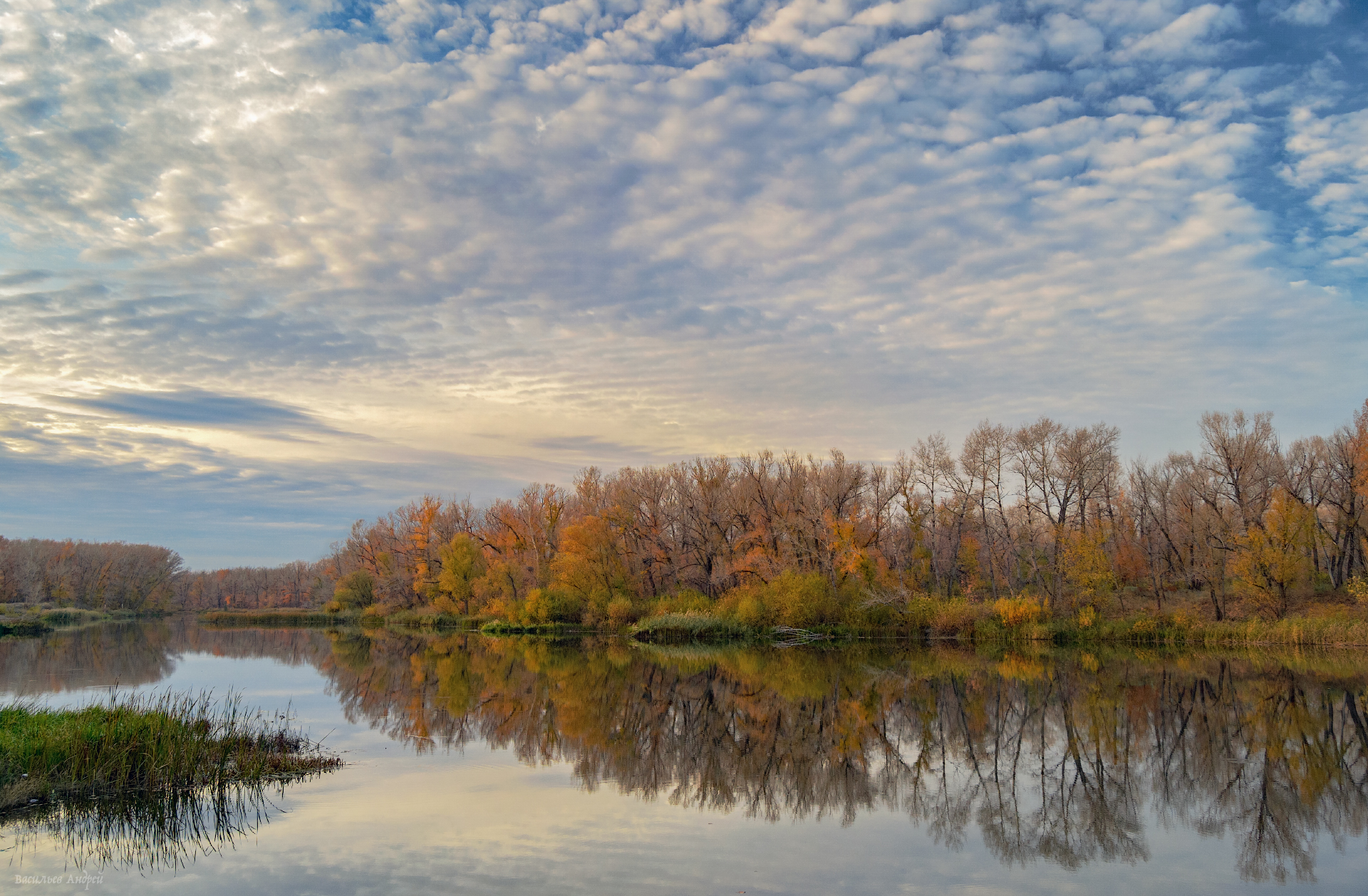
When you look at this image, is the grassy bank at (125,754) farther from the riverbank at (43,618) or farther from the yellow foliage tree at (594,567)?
the riverbank at (43,618)

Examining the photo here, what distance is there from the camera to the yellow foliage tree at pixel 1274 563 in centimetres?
3831

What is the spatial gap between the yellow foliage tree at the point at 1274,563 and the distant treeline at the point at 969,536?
81 millimetres

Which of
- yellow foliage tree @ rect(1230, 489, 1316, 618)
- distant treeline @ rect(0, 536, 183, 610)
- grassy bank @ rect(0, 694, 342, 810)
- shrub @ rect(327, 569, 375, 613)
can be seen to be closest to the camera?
grassy bank @ rect(0, 694, 342, 810)

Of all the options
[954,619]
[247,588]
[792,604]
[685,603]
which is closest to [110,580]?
[247,588]

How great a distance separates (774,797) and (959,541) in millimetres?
44163

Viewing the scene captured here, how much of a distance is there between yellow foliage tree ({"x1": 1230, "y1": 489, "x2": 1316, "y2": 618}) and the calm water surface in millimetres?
15190

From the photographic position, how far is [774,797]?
11898 millimetres

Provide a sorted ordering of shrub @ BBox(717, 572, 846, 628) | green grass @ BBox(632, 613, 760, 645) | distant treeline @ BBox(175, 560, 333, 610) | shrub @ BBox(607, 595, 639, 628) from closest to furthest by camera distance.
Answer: shrub @ BBox(717, 572, 846, 628) → green grass @ BBox(632, 613, 760, 645) → shrub @ BBox(607, 595, 639, 628) → distant treeline @ BBox(175, 560, 333, 610)

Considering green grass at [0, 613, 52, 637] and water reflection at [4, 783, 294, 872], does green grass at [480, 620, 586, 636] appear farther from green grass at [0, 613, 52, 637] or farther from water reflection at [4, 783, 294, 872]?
water reflection at [4, 783, 294, 872]

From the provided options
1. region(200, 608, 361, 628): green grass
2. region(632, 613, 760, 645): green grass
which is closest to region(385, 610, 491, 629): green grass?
region(200, 608, 361, 628): green grass

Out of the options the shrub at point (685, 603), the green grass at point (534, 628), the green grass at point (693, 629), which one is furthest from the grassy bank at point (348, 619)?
the green grass at point (693, 629)

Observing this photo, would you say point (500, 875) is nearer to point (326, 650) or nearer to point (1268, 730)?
point (1268, 730)

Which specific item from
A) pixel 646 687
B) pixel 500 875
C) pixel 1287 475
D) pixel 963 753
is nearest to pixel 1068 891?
pixel 500 875

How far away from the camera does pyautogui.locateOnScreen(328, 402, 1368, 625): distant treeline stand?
42281 mm
